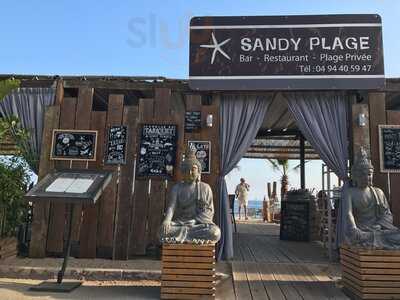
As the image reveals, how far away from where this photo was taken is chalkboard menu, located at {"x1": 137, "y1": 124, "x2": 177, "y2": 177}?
21.4 feet

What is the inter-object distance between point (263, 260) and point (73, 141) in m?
3.75

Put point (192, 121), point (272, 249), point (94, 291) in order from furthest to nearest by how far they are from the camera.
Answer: point (272, 249) < point (192, 121) < point (94, 291)

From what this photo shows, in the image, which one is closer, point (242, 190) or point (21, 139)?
point (21, 139)

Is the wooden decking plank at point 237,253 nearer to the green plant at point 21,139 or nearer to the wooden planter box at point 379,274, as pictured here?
the wooden planter box at point 379,274

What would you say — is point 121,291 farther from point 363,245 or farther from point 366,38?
point 366,38

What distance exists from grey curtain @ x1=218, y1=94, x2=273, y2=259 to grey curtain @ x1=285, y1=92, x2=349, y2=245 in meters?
0.57

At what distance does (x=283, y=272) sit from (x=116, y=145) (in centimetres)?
332

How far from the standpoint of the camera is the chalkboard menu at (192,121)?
6.66m

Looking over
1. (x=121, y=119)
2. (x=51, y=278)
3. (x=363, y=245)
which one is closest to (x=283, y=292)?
(x=363, y=245)

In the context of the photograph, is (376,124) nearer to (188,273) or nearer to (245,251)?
(245,251)

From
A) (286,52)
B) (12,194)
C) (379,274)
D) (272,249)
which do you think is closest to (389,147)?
(286,52)

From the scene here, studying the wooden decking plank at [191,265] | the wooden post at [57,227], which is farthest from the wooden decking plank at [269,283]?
the wooden post at [57,227]

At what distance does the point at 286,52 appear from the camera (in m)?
6.77

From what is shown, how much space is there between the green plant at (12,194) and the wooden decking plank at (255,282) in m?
3.60
